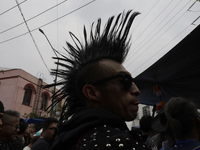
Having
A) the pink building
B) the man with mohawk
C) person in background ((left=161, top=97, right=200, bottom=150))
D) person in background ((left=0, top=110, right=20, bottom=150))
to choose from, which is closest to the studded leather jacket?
the man with mohawk

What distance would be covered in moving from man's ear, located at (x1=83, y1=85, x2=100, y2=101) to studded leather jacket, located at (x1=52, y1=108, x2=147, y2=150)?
0.16 meters

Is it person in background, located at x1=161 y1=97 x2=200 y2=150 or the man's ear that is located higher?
the man's ear

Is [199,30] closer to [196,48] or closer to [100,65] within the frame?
[196,48]

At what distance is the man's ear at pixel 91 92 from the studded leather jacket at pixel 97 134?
16cm

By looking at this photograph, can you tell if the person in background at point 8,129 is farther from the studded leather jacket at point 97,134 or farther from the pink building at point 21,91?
the pink building at point 21,91

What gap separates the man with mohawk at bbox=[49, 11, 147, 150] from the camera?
35.9 inches

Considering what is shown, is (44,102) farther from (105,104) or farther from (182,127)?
(105,104)

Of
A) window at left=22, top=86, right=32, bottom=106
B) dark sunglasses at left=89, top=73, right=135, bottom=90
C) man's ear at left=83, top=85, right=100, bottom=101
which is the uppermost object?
window at left=22, top=86, right=32, bottom=106

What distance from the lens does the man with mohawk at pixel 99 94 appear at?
0.91 metres

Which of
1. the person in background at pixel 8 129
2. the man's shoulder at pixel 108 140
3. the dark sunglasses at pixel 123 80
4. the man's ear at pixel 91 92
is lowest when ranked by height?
the person in background at pixel 8 129

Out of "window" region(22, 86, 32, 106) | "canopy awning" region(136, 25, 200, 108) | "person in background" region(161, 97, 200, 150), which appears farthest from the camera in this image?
"window" region(22, 86, 32, 106)

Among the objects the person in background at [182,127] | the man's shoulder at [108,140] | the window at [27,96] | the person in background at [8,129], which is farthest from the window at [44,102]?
the man's shoulder at [108,140]

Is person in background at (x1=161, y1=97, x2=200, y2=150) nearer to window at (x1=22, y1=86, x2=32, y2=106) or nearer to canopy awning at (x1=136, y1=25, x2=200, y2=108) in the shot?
canopy awning at (x1=136, y1=25, x2=200, y2=108)

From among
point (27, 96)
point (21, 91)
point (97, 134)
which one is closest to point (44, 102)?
point (27, 96)
